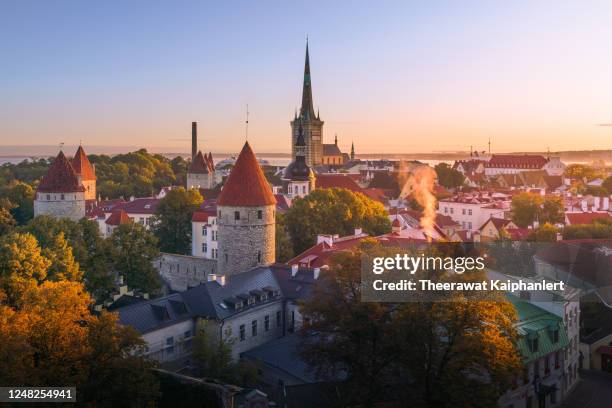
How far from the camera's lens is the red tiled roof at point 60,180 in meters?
41.3

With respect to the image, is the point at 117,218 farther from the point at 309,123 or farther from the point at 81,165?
the point at 309,123

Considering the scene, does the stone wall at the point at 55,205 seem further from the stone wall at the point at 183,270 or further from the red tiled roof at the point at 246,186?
the red tiled roof at the point at 246,186

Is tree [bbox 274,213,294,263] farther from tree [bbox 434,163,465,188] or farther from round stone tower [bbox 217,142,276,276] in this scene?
tree [bbox 434,163,465,188]

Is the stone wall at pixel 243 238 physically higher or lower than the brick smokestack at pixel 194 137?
lower

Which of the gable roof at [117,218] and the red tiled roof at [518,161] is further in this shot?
the red tiled roof at [518,161]

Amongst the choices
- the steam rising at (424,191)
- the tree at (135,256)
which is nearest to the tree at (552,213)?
the steam rising at (424,191)

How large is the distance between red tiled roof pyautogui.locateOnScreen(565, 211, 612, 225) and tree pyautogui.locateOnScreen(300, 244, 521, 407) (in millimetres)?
32055

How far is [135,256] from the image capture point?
32125 millimetres

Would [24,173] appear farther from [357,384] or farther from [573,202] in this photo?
[357,384]

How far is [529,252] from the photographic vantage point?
117 feet

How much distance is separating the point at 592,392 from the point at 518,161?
3953 inches

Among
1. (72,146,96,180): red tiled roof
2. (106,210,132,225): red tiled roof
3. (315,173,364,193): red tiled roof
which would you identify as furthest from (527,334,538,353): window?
(315,173,364,193): red tiled roof

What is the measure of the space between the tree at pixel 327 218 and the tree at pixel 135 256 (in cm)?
1116

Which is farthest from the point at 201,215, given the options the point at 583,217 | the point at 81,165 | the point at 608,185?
the point at 608,185
